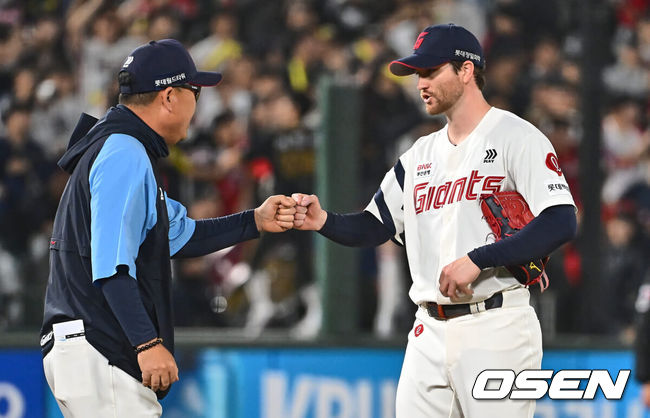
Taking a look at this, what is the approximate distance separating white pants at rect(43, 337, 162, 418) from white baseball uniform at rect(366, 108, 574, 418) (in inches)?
47.4

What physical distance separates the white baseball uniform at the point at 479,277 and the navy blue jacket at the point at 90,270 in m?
1.11

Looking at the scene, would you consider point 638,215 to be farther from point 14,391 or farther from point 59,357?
point 59,357

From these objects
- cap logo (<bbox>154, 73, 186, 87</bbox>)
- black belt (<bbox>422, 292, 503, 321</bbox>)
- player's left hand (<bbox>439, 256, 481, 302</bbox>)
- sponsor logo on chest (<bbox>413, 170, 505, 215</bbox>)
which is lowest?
black belt (<bbox>422, 292, 503, 321</bbox>)

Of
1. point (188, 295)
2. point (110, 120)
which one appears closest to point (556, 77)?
point (188, 295)

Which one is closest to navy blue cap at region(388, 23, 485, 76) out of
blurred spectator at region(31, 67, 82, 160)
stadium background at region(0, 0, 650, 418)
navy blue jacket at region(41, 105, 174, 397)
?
navy blue jacket at region(41, 105, 174, 397)

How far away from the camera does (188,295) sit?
7020 millimetres

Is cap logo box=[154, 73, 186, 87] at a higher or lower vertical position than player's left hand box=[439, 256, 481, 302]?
higher

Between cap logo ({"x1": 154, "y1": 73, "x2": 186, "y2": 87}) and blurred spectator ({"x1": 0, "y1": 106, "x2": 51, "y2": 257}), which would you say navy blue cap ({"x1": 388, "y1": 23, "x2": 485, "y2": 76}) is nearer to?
cap logo ({"x1": 154, "y1": 73, "x2": 186, "y2": 87})

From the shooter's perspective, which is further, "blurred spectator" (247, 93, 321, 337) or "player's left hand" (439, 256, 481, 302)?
"blurred spectator" (247, 93, 321, 337)

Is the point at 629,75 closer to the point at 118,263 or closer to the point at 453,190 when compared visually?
the point at 453,190

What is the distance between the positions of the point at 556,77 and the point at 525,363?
4.95 m

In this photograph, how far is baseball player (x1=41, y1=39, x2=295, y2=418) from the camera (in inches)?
136

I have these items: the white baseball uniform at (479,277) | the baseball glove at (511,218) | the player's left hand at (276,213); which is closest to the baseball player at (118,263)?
the player's left hand at (276,213)

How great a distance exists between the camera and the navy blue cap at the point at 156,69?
12.4 ft
